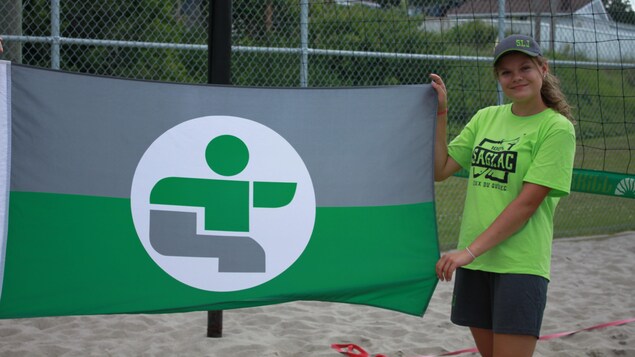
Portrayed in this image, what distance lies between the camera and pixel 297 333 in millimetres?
4629

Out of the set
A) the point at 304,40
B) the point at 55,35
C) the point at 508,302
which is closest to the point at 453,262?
the point at 508,302

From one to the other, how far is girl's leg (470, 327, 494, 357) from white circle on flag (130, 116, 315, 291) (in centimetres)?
82

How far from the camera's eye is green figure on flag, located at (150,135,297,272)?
3193mm

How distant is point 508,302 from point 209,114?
1.45m

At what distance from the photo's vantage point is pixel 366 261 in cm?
344

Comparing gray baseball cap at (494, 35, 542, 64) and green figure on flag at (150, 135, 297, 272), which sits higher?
gray baseball cap at (494, 35, 542, 64)

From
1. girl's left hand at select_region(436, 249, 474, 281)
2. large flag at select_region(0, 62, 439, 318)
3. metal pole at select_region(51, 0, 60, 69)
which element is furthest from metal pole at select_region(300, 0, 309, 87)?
girl's left hand at select_region(436, 249, 474, 281)

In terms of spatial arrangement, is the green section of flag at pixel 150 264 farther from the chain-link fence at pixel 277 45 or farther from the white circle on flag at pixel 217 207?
the chain-link fence at pixel 277 45

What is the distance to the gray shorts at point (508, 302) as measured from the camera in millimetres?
2803

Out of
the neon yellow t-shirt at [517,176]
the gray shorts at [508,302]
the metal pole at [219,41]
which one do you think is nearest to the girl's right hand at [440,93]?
the neon yellow t-shirt at [517,176]

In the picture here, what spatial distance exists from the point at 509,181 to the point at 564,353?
74.8 inches

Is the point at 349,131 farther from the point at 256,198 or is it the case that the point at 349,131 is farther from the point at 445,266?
the point at 445,266

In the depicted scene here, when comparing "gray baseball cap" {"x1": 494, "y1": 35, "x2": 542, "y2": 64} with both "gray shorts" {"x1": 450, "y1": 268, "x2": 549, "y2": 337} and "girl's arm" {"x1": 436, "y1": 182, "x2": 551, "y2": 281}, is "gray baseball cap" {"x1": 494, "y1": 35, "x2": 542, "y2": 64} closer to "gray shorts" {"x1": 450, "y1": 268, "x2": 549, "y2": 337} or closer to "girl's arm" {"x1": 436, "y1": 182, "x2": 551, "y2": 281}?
"girl's arm" {"x1": 436, "y1": 182, "x2": 551, "y2": 281}

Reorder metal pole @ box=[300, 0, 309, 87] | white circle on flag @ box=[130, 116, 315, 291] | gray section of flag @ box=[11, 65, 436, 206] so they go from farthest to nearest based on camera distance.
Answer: metal pole @ box=[300, 0, 309, 87] < white circle on flag @ box=[130, 116, 315, 291] < gray section of flag @ box=[11, 65, 436, 206]
